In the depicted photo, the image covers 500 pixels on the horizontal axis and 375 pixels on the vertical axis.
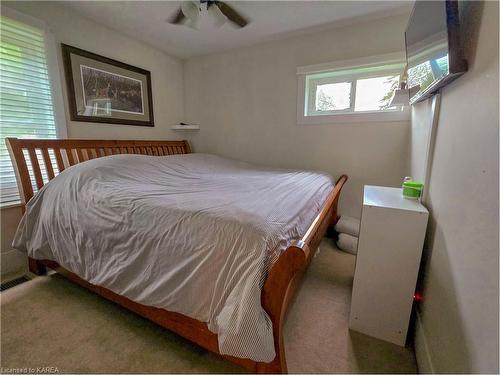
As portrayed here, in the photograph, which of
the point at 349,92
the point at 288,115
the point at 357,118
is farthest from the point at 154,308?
the point at 349,92

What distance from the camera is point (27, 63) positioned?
193 cm

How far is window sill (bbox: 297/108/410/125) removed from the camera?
2393mm

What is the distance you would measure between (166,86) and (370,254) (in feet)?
11.0

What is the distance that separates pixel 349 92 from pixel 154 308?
292 cm

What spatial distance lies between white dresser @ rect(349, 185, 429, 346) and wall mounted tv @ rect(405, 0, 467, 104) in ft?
2.26

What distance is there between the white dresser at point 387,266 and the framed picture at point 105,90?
2.79 meters

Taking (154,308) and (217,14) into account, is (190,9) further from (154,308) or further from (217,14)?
(154,308)

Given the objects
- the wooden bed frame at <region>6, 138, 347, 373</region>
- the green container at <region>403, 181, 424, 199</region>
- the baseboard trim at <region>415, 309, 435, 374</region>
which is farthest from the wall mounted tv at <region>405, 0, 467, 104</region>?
the baseboard trim at <region>415, 309, 435, 374</region>

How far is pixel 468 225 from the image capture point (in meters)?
0.81

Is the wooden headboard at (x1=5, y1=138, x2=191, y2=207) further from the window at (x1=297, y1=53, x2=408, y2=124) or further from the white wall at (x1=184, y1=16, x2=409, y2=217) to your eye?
the window at (x1=297, y1=53, x2=408, y2=124)

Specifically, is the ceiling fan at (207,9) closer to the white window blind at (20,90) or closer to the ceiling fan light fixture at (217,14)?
the ceiling fan light fixture at (217,14)

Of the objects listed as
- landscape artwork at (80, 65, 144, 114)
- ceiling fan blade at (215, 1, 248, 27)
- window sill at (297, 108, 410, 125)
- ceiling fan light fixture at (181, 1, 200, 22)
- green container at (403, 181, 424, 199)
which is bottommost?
green container at (403, 181, 424, 199)

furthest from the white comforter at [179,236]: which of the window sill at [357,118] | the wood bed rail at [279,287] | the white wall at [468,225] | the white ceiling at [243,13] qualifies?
the white ceiling at [243,13]

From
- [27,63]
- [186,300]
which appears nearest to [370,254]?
[186,300]
